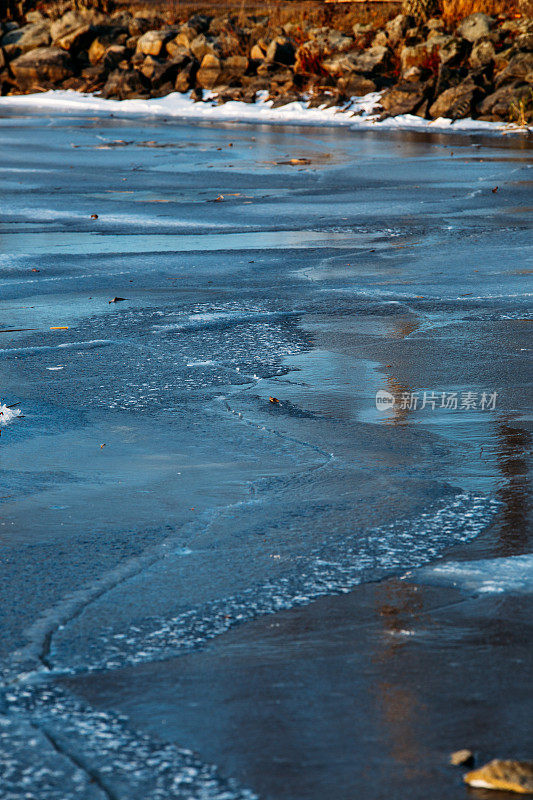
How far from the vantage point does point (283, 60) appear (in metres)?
29.6

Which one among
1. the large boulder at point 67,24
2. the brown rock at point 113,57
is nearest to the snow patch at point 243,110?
the brown rock at point 113,57

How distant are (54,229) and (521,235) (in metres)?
4.40

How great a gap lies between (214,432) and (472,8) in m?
27.3

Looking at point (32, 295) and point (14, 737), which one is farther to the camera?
point (32, 295)

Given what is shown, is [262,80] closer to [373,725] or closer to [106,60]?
[106,60]

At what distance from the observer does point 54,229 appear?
33.3ft

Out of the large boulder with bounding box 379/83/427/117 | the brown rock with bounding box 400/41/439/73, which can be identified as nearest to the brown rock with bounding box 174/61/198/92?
the brown rock with bounding box 400/41/439/73

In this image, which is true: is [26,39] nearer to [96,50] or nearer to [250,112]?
[96,50]

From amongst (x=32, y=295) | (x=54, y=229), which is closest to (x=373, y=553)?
(x=32, y=295)

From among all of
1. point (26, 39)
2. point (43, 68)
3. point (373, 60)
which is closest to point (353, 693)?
point (373, 60)

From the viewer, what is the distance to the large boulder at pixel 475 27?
26.1 m

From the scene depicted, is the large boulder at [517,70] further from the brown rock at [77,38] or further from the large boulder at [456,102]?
the brown rock at [77,38]

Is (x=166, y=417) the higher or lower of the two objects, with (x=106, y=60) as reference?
lower

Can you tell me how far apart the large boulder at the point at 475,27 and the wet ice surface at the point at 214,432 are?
17106mm
